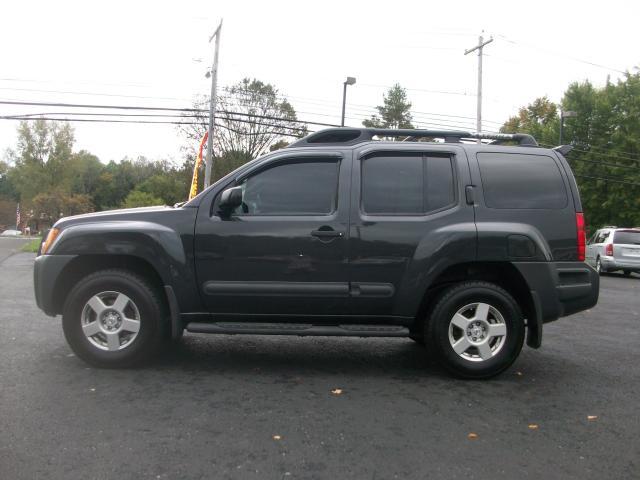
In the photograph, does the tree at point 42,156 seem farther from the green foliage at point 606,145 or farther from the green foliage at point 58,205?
the green foliage at point 606,145

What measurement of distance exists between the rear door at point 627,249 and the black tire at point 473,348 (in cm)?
1520

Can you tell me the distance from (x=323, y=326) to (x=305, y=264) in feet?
1.83

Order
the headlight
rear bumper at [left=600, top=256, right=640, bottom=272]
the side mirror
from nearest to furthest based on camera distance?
the side mirror
the headlight
rear bumper at [left=600, top=256, right=640, bottom=272]

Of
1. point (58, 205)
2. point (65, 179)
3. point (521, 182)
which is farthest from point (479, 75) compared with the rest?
point (65, 179)

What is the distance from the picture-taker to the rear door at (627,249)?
57.9ft

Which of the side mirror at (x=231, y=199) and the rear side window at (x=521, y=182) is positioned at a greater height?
the rear side window at (x=521, y=182)

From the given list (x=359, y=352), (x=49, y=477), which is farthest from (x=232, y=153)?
(x=49, y=477)

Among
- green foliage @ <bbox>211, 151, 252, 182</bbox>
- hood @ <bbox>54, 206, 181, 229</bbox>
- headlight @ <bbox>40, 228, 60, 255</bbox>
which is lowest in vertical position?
headlight @ <bbox>40, 228, 60, 255</bbox>

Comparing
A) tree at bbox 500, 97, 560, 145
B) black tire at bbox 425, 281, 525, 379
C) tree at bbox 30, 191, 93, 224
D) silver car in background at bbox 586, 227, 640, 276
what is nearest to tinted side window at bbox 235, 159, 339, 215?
black tire at bbox 425, 281, 525, 379

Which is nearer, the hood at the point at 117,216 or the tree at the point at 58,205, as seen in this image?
the hood at the point at 117,216

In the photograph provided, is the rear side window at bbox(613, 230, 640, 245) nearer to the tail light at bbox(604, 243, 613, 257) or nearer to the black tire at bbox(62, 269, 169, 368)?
the tail light at bbox(604, 243, 613, 257)

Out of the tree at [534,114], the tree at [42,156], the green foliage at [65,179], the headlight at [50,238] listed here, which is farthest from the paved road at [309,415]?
the tree at [42,156]

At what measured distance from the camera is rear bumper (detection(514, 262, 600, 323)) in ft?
15.4

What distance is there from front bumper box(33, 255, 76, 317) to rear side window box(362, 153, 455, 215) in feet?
8.59
